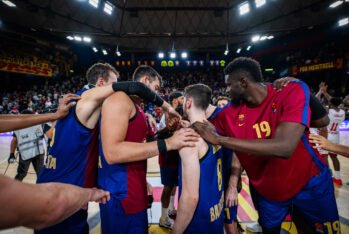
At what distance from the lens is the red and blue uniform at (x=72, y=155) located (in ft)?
6.84

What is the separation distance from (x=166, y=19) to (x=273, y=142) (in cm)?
2424

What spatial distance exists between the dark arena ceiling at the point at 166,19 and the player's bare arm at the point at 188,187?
676 inches

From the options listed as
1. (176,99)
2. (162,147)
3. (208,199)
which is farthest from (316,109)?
(176,99)

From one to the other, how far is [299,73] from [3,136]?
2474cm

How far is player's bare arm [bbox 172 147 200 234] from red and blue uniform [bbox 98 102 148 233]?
0.33m

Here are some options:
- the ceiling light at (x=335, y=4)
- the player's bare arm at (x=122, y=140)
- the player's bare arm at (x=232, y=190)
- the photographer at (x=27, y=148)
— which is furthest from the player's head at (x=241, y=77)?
the ceiling light at (x=335, y=4)

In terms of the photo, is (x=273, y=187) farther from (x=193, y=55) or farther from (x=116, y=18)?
(x=193, y=55)

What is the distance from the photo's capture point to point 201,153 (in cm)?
190

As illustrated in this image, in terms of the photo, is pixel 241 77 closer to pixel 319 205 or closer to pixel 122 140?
pixel 122 140

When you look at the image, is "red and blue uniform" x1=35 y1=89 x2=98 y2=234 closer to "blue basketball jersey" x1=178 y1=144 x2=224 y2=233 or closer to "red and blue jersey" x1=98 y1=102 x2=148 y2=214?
"red and blue jersey" x1=98 y1=102 x2=148 y2=214

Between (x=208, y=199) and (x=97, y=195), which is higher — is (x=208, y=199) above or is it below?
below

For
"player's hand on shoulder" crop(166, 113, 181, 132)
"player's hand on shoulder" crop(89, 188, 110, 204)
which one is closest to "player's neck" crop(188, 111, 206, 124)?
"player's hand on shoulder" crop(166, 113, 181, 132)

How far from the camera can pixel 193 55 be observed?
94.7 feet

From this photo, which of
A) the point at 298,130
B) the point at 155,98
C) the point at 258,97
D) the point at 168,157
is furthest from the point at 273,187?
the point at 168,157
